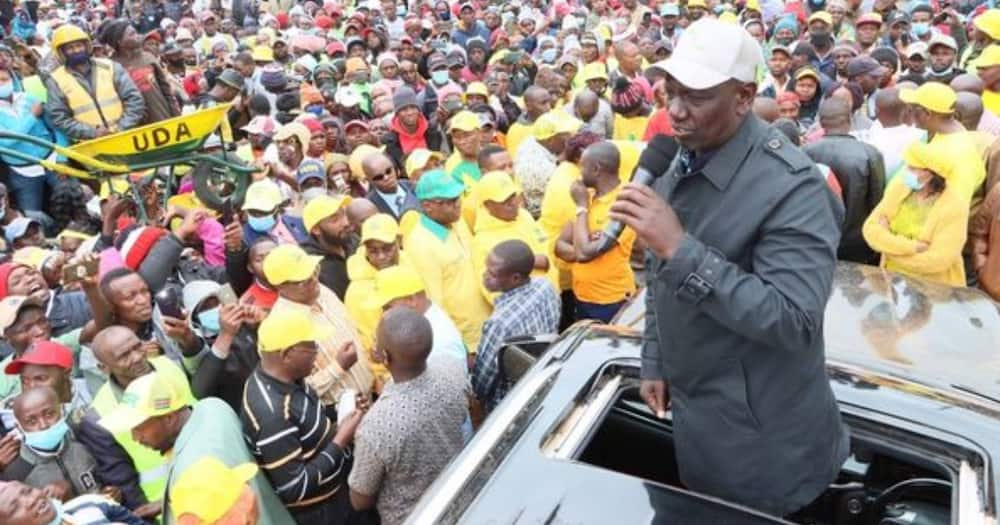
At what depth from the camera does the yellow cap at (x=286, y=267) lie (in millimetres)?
4281

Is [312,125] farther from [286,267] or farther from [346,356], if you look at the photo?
[346,356]

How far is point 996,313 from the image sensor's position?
11.2 ft

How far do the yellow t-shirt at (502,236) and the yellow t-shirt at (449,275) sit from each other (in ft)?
0.25

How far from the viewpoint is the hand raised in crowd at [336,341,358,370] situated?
4.24 meters

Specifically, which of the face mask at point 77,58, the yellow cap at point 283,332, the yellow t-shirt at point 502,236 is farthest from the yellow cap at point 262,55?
the yellow cap at point 283,332

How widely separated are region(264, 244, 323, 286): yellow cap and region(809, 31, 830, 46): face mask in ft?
25.3

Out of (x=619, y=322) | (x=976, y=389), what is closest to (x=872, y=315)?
(x=976, y=389)

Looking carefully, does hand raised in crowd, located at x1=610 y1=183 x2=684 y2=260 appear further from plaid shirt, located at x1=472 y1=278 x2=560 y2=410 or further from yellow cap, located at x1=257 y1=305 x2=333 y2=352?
plaid shirt, located at x1=472 y1=278 x2=560 y2=410

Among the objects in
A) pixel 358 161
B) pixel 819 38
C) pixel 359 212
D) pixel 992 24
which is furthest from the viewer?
pixel 819 38

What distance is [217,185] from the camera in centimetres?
613

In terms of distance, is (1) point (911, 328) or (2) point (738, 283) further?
(1) point (911, 328)

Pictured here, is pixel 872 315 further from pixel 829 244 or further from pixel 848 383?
pixel 829 244

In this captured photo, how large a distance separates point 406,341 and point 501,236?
1824 millimetres

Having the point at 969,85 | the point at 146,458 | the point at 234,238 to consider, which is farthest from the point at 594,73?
the point at 146,458
